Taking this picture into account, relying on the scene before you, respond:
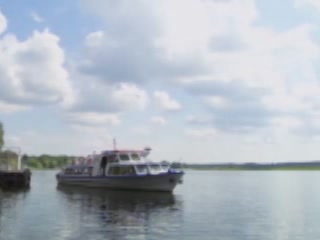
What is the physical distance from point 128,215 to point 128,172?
2831 cm

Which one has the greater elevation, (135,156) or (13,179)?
(135,156)

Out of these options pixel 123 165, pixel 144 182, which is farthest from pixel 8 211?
pixel 123 165

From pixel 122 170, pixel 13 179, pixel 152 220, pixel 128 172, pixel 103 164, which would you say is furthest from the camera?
pixel 103 164

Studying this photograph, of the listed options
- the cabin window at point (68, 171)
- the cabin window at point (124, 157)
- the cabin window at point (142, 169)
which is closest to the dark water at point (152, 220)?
the cabin window at point (142, 169)

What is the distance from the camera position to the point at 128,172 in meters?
73.0

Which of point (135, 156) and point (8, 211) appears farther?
point (135, 156)

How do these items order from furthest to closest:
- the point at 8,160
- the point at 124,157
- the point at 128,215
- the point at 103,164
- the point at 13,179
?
the point at 8,160 < the point at 103,164 < the point at 124,157 < the point at 13,179 < the point at 128,215

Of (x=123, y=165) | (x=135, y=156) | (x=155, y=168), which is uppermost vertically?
(x=135, y=156)

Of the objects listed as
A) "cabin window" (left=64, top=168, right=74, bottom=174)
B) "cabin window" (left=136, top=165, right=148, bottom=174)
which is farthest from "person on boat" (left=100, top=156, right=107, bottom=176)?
"cabin window" (left=64, top=168, right=74, bottom=174)

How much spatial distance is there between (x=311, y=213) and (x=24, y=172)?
142 ft

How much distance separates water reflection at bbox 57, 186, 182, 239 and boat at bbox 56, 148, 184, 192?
2329mm

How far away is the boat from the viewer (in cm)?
6925

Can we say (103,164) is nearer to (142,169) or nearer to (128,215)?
(142,169)

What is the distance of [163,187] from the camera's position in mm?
69688
